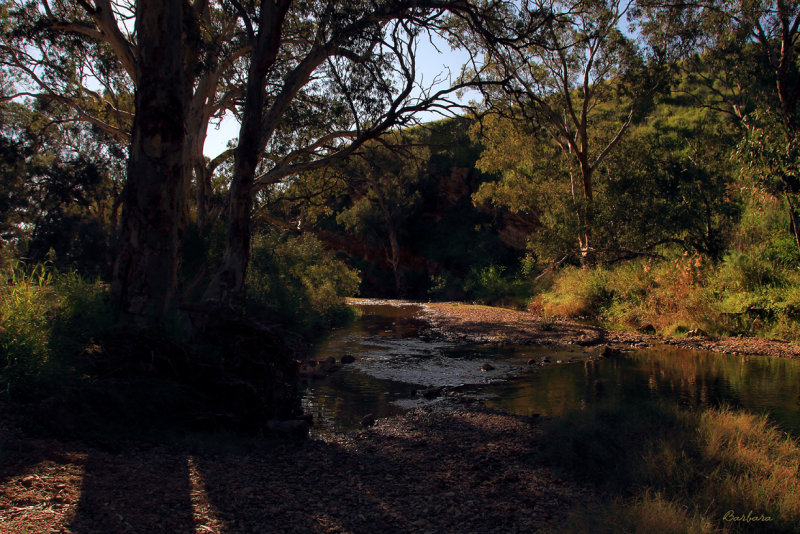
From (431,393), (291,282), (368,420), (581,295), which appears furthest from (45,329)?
(581,295)

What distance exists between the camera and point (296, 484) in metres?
4.75

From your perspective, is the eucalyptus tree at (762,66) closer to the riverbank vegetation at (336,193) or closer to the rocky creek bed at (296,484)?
the riverbank vegetation at (336,193)

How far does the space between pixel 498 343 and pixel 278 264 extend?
6.80 m

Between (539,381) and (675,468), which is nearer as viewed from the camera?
(675,468)

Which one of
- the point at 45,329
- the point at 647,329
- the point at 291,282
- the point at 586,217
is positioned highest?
the point at 586,217

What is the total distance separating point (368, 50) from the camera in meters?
10.8

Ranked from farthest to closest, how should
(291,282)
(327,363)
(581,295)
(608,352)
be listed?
(581,295) → (291,282) → (608,352) → (327,363)

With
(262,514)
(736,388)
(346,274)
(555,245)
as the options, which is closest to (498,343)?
(736,388)

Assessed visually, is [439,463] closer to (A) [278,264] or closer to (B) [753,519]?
(B) [753,519]

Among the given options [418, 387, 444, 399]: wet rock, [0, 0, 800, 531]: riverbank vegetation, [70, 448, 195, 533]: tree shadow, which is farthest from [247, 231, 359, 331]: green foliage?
[70, 448, 195, 533]: tree shadow

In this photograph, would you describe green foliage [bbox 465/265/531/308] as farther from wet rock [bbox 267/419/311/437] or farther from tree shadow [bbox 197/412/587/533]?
wet rock [bbox 267/419/311/437]

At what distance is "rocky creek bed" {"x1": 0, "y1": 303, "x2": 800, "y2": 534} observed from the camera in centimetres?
374

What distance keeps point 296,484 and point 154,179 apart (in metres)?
4.53

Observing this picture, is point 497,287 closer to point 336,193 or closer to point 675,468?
point 336,193
